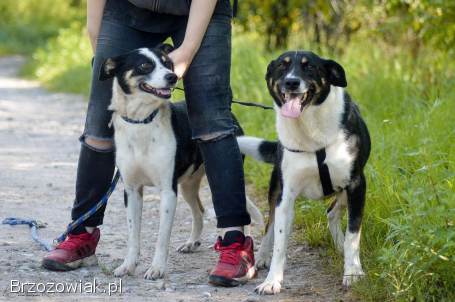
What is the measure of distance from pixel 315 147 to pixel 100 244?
5.45 feet

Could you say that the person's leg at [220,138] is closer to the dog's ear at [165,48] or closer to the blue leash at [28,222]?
the dog's ear at [165,48]

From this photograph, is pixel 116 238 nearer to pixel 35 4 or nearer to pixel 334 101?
pixel 334 101

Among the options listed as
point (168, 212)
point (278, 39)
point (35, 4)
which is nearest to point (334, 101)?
point (168, 212)

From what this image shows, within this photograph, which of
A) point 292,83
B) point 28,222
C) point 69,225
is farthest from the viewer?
point 28,222

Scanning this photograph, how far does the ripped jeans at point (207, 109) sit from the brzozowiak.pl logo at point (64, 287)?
1.99 ft

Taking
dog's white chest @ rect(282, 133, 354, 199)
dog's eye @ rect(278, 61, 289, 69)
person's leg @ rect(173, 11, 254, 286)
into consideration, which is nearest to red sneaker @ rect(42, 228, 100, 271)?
person's leg @ rect(173, 11, 254, 286)

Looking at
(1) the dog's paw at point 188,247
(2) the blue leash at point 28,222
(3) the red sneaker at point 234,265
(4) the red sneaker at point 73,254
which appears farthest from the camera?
(2) the blue leash at point 28,222

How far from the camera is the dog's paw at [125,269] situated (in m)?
4.34

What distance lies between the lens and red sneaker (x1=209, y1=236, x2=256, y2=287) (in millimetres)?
4164

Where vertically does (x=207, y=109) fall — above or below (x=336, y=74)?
below

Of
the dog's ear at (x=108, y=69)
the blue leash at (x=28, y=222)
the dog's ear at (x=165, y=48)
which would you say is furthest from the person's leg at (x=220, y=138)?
the blue leash at (x=28, y=222)

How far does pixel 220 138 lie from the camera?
14.0 ft

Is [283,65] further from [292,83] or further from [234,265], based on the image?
[234,265]

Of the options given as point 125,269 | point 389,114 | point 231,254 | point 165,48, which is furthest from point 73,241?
point 389,114
